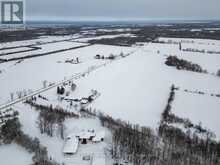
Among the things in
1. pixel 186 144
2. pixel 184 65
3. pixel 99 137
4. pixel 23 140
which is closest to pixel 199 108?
pixel 186 144

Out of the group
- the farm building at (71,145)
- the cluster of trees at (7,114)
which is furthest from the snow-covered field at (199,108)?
the cluster of trees at (7,114)

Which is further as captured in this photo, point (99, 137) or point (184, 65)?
point (184, 65)

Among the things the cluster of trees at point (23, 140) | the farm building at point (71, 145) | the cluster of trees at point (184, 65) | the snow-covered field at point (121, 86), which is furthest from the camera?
the cluster of trees at point (184, 65)

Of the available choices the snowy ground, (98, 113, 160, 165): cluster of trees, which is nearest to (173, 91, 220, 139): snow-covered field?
(98, 113, 160, 165): cluster of trees

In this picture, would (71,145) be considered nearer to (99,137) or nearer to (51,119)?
(99,137)

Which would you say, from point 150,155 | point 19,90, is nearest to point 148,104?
point 150,155

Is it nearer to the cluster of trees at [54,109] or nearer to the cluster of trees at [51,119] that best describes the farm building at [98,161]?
the cluster of trees at [51,119]
